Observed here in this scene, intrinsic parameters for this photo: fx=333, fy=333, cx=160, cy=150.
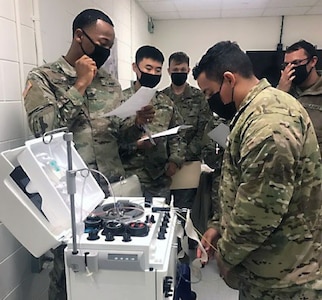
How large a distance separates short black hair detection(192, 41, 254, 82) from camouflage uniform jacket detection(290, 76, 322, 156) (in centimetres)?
138

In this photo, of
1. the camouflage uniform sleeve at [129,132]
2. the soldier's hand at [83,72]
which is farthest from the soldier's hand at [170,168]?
the soldier's hand at [83,72]

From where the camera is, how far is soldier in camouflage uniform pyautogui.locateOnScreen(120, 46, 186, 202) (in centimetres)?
240

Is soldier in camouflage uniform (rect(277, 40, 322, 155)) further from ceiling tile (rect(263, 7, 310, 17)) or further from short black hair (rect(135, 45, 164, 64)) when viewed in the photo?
ceiling tile (rect(263, 7, 310, 17))

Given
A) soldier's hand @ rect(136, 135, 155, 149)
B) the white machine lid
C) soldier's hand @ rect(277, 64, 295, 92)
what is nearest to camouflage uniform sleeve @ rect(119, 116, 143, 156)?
soldier's hand @ rect(136, 135, 155, 149)

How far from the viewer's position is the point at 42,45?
1851mm

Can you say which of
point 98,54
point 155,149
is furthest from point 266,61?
point 98,54

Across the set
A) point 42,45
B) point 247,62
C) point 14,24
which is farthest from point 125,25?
point 247,62

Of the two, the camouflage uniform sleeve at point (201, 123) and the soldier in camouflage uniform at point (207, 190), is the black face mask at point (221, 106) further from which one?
the camouflage uniform sleeve at point (201, 123)

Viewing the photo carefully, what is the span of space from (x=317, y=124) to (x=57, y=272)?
6.36 ft

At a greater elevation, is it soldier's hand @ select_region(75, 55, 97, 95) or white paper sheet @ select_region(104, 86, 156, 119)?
soldier's hand @ select_region(75, 55, 97, 95)

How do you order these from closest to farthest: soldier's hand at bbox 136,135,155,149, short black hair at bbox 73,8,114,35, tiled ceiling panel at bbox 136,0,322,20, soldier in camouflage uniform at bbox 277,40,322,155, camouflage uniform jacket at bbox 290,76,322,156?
short black hair at bbox 73,8,114,35, soldier's hand at bbox 136,135,155,149, camouflage uniform jacket at bbox 290,76,322,156, soldier in camouflage uniform at bbox 277,40,322,155, tiled ceiling panel at bbox 136,0,322,20

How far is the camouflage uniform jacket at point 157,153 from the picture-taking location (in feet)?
7.88

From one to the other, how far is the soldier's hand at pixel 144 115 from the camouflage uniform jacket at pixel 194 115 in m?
0.93

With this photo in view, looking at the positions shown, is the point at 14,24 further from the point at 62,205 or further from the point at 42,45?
the point at 62,205
